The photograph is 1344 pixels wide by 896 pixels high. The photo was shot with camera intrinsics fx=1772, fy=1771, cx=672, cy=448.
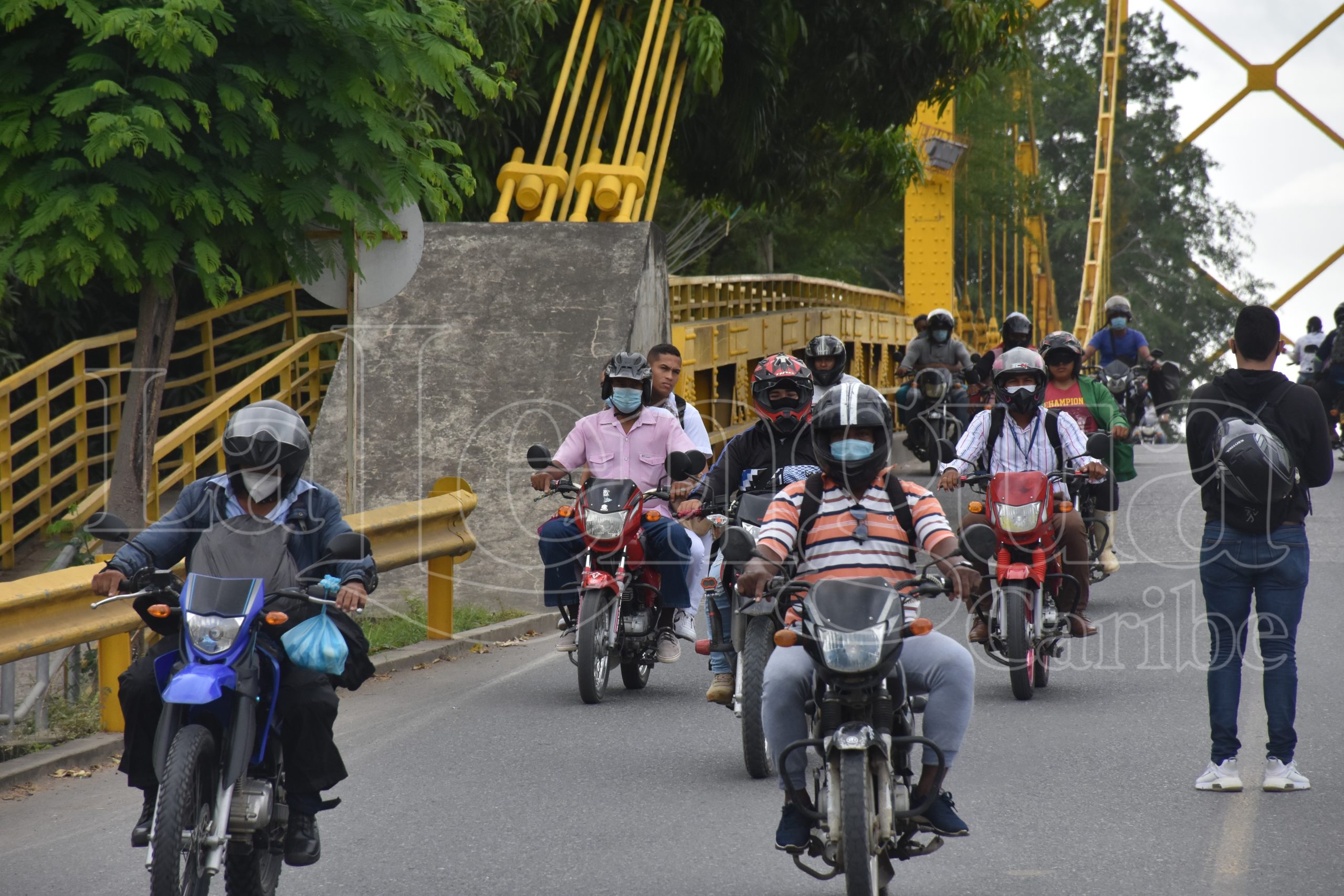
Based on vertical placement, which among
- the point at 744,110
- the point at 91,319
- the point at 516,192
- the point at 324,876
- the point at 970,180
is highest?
the point at 970,180

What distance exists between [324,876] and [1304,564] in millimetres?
3983

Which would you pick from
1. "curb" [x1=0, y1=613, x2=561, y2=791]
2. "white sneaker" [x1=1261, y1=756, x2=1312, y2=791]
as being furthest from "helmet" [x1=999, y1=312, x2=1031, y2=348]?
"white sneaker" [x1=1261, y1=756, x2=1312, y2=791]

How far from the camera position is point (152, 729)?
5191mm

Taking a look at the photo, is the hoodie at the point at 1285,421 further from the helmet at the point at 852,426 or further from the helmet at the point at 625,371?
the helmet at the point at 625,371

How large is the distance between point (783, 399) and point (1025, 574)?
1.87 meters

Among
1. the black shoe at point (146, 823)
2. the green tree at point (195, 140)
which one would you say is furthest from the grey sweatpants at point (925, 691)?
the green tree at point (195, 140)

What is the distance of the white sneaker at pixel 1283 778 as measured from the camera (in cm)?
698

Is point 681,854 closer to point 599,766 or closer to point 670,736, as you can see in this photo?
point 599,766

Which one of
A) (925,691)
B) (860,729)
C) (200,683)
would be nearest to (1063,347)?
(925,691)

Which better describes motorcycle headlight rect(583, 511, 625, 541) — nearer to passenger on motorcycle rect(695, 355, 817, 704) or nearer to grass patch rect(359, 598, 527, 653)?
passenger on motorcycle rect(695, 355, 817, 704)

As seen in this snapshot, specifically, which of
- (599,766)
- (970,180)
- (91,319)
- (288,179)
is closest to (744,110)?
(91,319)

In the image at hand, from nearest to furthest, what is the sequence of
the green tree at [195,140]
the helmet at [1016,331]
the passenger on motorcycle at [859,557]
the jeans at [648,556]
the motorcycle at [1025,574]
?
the passenger on motorcycle at [859,557] → the green tree at [195,140] → the motorcycle at [1025,574] → the jeans at [648,556] → the helmet at [1016,331]

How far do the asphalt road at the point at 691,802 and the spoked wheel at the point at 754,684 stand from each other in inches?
5.0

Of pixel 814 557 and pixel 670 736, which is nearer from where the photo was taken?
pixel 814 557
